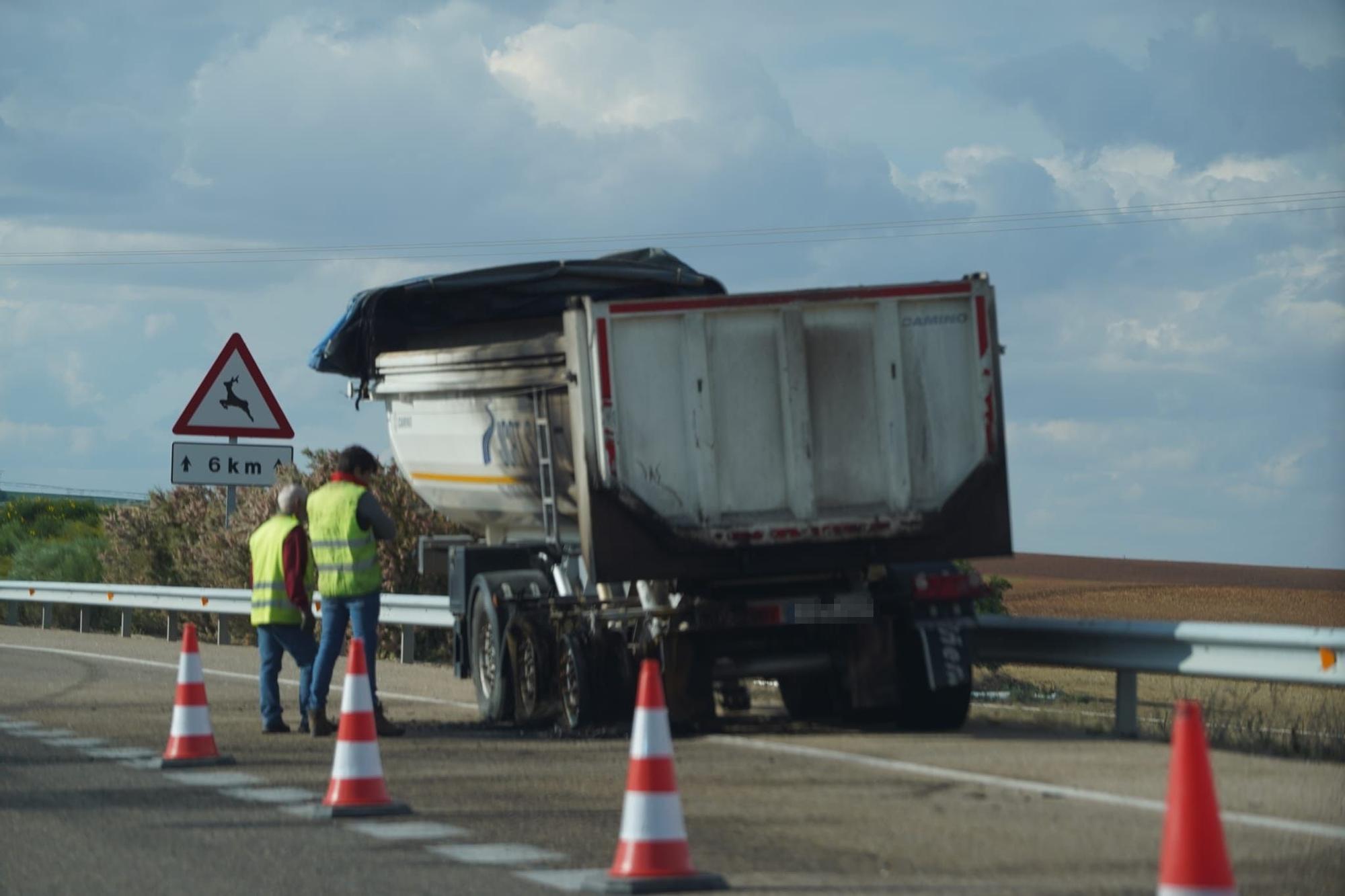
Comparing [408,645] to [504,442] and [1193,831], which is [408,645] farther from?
[1193,831]

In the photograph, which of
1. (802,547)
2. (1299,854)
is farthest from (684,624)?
(1299,854)

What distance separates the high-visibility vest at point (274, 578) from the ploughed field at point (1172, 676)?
16.1 ft

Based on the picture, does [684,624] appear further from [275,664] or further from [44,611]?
[44,611]

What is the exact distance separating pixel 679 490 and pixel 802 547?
0.88 metres

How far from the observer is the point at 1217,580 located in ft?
196

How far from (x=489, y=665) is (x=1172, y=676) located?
7999mm

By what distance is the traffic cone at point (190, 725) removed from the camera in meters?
11.2

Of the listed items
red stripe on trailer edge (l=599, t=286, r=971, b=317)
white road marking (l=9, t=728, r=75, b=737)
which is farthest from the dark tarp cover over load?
white road marking (l=9, t=728, r=75, b=737)

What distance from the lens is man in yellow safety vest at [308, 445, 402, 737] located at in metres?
12.8

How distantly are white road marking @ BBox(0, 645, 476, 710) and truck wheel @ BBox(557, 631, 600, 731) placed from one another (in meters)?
2.86

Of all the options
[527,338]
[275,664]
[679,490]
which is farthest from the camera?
[527,338]

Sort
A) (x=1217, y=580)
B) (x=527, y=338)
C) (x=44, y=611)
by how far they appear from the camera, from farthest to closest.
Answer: (x=1217, y=580), (x=44, y=611), (x=527, y=338)

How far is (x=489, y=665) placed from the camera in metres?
14.5

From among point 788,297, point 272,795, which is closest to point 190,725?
point 272,795
